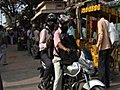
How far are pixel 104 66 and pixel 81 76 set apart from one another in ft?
5.54

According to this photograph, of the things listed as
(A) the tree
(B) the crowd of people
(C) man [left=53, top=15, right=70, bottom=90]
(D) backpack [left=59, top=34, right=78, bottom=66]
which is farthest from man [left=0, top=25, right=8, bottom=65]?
(A) the tree

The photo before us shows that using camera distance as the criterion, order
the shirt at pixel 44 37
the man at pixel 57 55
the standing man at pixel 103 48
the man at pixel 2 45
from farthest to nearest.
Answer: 1. the man at pixel 2 45
2. the standing man at pixel 103 48
3. the shirt at pixel 44 37
4. the man at pixel 57 55

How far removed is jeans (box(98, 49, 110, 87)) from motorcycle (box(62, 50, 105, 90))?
126 centimetres

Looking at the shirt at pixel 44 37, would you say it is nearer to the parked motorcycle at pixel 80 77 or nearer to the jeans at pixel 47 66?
the jeans at pixel 47 66

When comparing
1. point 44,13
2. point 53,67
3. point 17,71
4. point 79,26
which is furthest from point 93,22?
point 44,13

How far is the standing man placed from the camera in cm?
852

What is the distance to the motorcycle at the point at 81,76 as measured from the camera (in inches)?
276

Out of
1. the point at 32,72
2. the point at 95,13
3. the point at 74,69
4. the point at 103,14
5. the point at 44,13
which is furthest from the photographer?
the point at 44,13

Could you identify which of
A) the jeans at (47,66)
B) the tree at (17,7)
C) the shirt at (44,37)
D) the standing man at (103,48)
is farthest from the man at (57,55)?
the tree at (17,7)

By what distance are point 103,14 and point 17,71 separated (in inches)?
206

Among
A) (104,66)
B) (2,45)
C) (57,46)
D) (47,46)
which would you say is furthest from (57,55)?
(2,45)

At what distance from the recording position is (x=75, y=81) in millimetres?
7297

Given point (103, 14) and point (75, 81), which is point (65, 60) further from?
point (103, 14)

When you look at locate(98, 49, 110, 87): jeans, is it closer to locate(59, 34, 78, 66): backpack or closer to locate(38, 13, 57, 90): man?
locate(38, 13, 57, 90): man
